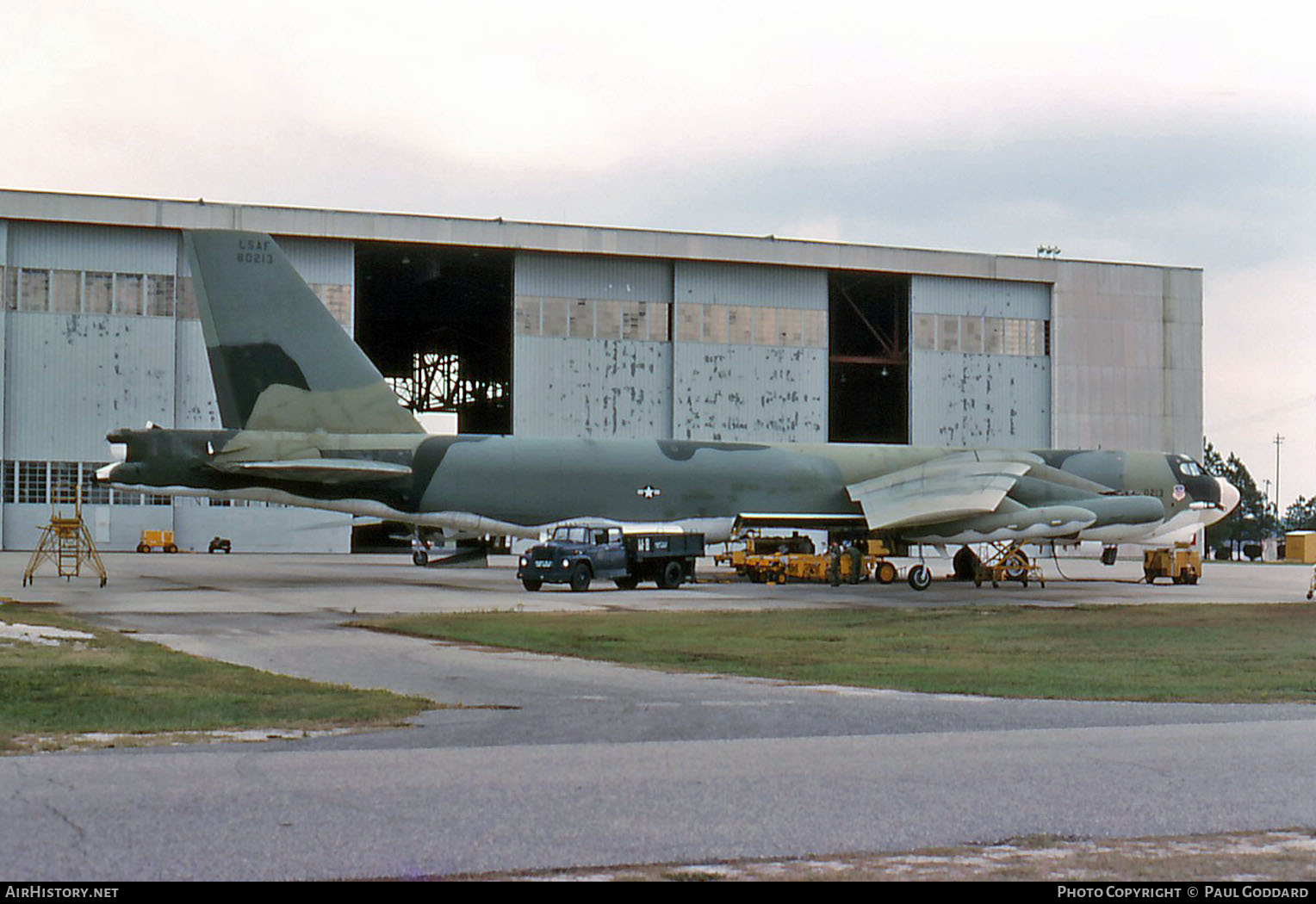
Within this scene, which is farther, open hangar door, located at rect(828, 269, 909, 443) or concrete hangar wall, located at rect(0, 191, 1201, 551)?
open hangar door, located at rect(828, 269, 909, 443)

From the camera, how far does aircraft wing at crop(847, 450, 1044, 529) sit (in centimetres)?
3747

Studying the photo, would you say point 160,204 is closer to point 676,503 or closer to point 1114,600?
point 676,503

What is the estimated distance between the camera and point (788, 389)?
6172 cm

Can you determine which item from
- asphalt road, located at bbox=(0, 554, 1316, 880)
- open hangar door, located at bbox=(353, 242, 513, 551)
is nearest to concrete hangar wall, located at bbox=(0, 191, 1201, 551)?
open hangar door, located at bbox=(353, 242, 513, 551)

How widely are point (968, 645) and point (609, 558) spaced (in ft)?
48.2

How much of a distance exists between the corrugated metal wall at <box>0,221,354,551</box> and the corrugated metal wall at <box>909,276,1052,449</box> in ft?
91.2

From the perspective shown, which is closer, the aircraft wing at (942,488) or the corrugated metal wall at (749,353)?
the aircraft wing at (942,488)

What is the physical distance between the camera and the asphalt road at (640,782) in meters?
6.71

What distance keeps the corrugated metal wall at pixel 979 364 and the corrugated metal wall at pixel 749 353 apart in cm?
486

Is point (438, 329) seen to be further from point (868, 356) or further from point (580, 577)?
point (580, 577)

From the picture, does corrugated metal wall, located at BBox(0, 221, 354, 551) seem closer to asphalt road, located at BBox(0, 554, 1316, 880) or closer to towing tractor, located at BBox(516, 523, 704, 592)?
towing tractor, located at BBox(516, 523, 704, 592)

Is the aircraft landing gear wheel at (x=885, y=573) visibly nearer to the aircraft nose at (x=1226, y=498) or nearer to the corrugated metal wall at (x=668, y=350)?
the aircraft nose at (x=1226, y=498)

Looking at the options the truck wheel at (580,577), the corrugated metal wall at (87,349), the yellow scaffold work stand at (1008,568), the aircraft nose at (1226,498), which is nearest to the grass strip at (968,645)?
the truck wheel at (580,577)

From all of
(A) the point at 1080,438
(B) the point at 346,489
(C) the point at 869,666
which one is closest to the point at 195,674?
(C) the point at 869,666
